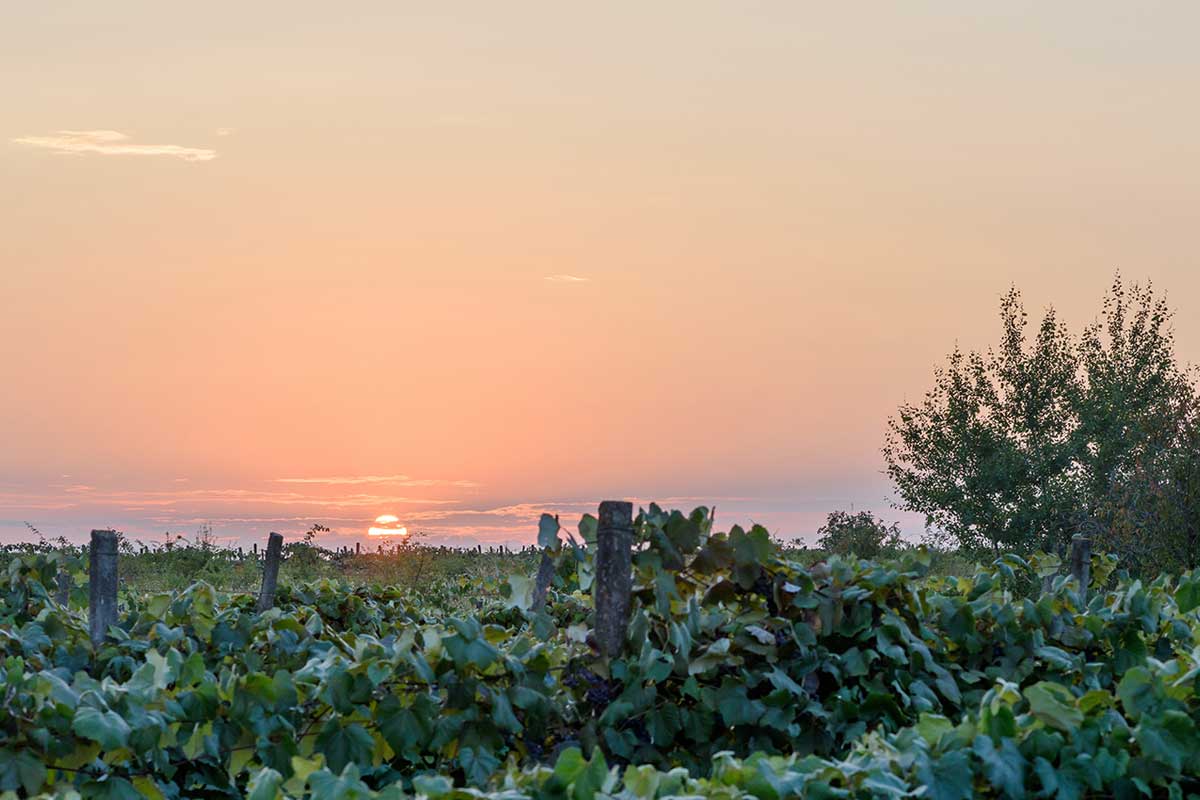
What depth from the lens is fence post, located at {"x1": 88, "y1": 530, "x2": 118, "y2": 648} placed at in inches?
336

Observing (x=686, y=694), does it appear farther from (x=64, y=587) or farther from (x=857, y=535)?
(x=857, y=535)

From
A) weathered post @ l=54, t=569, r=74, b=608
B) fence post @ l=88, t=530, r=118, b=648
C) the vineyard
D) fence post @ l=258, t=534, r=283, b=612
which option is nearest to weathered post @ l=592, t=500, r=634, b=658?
the vineyard

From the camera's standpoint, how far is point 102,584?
884 cm

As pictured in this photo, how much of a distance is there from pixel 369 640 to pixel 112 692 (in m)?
1.21

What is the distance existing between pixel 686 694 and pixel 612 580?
63 cm

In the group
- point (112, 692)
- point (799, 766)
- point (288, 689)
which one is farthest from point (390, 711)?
point (799, 766)

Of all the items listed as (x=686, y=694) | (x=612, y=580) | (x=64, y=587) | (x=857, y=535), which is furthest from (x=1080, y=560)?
(x=857, y=535)

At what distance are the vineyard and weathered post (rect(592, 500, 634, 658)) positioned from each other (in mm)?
63

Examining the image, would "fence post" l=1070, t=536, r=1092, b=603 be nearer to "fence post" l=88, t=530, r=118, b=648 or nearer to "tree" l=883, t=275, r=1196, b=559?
"fence post" l=88, t=530, r=118, b=648

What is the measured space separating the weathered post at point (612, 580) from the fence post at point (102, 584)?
4.02m

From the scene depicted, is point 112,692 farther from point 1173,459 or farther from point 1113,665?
point 1173,459

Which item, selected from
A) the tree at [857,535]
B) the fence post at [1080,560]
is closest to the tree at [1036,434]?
the tree at [857,535]

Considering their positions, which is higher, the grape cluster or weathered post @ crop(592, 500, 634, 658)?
weathered post @ crop(592, 500, 634, 658)

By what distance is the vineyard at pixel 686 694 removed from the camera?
4.31 metres
